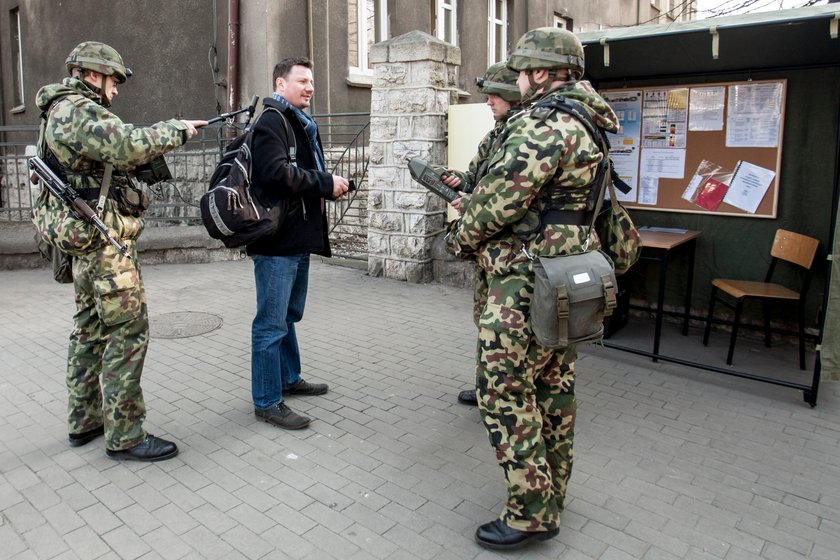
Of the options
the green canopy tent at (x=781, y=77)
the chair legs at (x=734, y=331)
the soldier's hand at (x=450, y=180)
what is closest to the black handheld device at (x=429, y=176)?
the soldier's hand at (x=450, y=180)

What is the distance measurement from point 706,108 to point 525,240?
364 cm

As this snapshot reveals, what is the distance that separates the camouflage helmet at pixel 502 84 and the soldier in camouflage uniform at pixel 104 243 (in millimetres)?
1658

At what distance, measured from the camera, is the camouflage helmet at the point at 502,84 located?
4062 millimetres

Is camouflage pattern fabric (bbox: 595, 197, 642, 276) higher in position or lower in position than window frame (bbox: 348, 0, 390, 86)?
lower

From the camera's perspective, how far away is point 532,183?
9.06 ft

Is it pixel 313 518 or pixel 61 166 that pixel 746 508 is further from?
pixel 61 166

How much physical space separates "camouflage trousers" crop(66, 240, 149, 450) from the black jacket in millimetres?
728

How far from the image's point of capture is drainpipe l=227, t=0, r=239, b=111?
11.2 meters

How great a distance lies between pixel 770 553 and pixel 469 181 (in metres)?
2.35

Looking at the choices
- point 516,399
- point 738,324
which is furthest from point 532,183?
point 738,324

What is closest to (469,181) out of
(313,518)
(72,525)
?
(313,518)

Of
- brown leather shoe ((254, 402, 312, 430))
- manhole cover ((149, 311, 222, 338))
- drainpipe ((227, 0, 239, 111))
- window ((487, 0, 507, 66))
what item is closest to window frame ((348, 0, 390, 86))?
drainpipe ((227, 0, 239, 111))

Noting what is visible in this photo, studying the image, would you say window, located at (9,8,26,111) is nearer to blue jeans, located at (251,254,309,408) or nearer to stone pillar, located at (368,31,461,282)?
stone pillar, located at (368,31,461,282)

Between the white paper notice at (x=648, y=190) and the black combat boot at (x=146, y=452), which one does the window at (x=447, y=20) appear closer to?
the white paper notice at (x=648, y=190)
